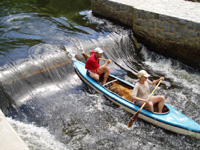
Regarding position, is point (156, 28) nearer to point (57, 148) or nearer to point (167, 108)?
point (167, 108)

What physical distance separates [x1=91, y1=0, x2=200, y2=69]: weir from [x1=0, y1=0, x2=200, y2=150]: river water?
1.13 feet

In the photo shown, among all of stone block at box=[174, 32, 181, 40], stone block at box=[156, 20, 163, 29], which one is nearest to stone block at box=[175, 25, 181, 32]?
stone block at box=[174, 32, 181, 40]

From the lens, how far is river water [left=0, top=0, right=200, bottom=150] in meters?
4.66

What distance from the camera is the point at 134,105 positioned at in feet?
16.5

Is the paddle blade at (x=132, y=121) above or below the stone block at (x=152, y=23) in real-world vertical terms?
below

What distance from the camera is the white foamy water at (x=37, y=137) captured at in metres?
4.36

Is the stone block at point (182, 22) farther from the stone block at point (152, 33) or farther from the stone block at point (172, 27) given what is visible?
the stone block at point (152, 33)

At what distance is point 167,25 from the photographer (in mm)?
6992

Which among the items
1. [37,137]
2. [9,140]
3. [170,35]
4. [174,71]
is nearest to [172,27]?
[170,35]

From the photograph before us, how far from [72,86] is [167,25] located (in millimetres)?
3521

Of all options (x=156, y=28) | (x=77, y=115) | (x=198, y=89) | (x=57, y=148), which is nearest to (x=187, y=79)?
(x=198, y=89)

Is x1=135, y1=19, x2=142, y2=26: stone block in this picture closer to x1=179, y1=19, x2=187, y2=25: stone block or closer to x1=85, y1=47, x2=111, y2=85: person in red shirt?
x1=179, y1=19, x2=187, y2=25: stone block

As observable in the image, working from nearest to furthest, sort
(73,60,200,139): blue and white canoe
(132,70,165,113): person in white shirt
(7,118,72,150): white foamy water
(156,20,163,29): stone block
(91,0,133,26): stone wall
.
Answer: (7,118,72,150): white foamy water → (73,60,200,139): blue and white canoe → (132,70,165,113): person in white shirt → (156,20,163,29): stone block → (91,0,133,26): stone wall

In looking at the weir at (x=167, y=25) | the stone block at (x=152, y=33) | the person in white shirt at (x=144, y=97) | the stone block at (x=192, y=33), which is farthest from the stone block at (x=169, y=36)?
the person in white shirt at (x=144, y=97)
